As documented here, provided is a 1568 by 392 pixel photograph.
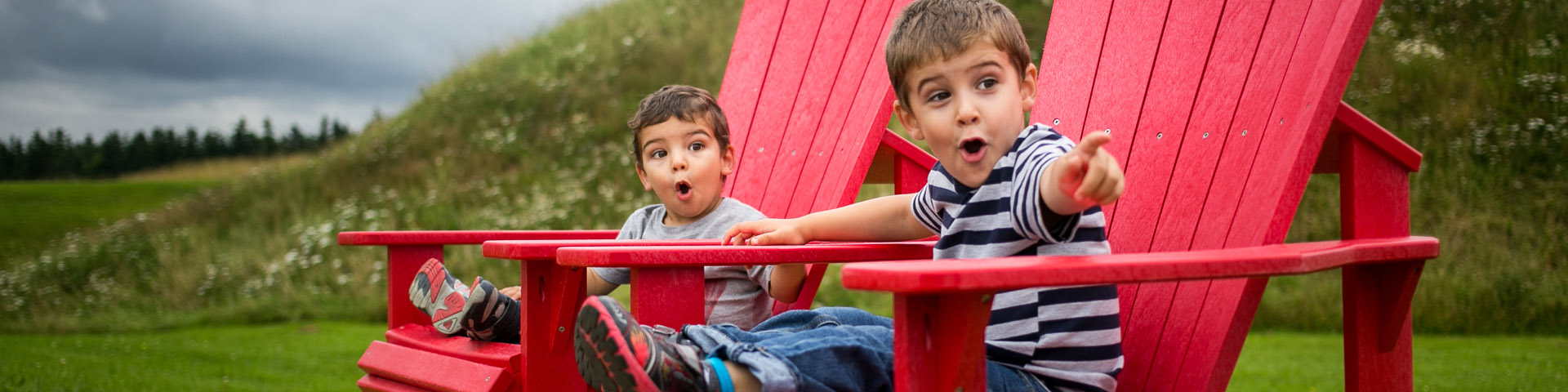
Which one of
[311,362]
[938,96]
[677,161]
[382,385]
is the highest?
[938,96]

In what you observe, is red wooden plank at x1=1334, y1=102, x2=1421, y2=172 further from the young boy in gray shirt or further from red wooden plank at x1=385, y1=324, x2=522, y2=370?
red wooden plank at x1=385, y1=324, x2=522, y2=370

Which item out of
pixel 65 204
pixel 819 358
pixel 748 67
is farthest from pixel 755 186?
pixel 65 204

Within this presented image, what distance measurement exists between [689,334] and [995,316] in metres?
0.43

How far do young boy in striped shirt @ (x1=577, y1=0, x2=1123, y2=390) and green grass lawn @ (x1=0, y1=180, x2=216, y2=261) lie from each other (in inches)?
346

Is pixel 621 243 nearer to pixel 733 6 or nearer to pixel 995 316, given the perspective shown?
pixel 995 316

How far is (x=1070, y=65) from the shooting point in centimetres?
223

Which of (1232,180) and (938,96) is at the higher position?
(938,96)

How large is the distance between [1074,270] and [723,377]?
20.0 inches

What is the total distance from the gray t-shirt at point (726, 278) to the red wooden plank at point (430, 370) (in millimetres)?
314

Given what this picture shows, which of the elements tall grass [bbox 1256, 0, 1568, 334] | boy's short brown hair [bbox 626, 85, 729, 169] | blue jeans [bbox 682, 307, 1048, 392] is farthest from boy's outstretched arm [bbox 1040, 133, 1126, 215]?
tall grass [bbox 1256, 0, 1568, 334]

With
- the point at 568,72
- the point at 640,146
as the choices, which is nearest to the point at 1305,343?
the point at 640,146

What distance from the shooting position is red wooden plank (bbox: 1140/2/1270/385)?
1.73 meters

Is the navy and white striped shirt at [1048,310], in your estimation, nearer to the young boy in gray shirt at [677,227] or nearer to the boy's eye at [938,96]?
the boy's eye at [938,96]

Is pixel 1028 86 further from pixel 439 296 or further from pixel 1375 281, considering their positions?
pixel 439 296
